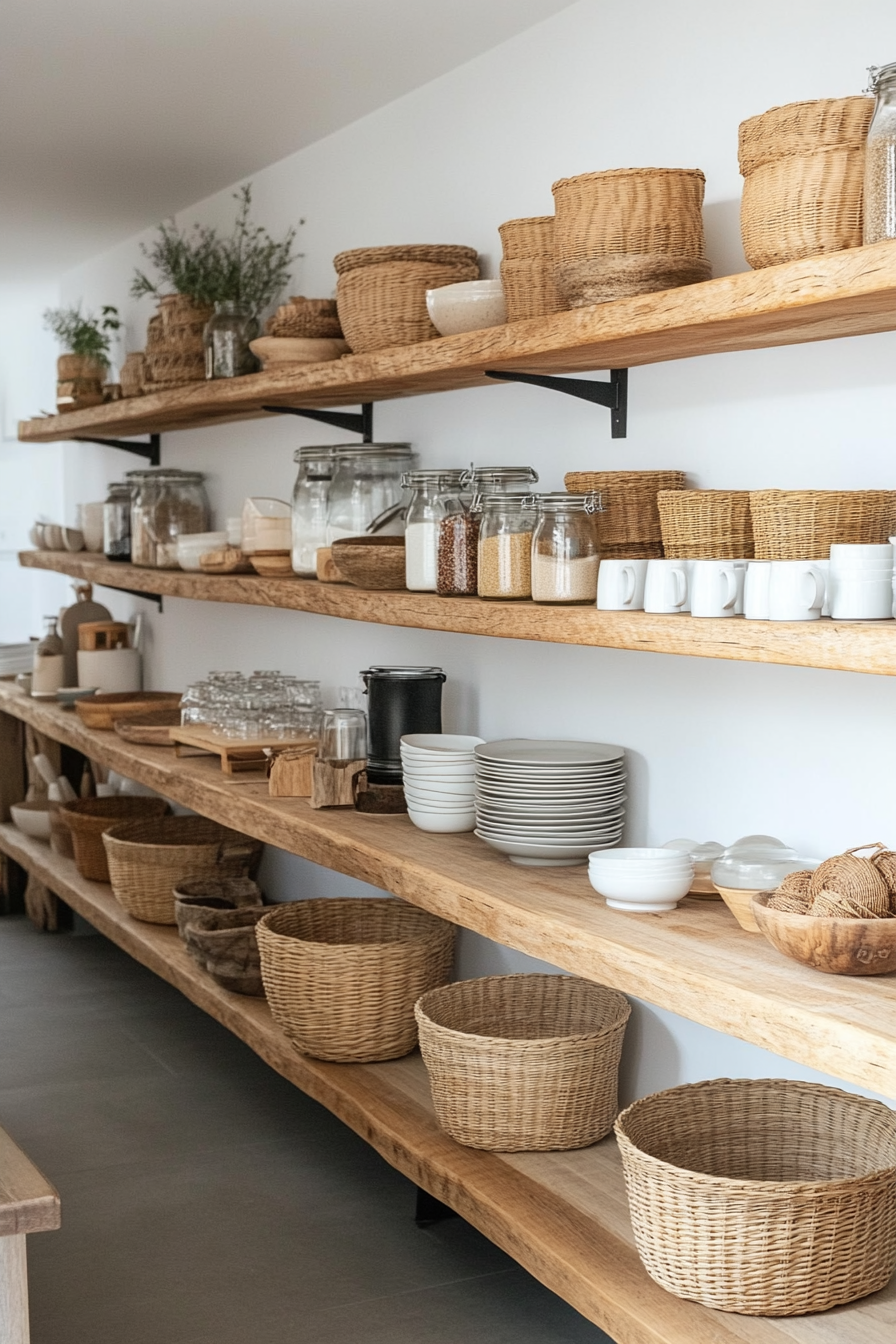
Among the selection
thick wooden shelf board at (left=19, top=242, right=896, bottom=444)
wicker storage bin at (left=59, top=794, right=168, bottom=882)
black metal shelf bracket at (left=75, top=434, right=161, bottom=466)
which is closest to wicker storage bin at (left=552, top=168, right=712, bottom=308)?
thick wooden shelf board at (left=19, top=242, right=896, bottom=444)

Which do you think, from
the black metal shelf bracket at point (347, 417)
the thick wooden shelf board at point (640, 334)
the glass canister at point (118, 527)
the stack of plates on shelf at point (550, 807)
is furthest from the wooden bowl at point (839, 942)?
the glass canister at point (118, 527)

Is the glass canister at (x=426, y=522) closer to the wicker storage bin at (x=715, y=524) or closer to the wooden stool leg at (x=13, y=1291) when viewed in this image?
the wicker storage bin at (x=715, y=524)

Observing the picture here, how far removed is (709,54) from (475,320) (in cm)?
58

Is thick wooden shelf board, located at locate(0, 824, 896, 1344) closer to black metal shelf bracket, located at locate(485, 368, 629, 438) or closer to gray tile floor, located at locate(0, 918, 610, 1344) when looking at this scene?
gray tile floor, located at locate(0, 918, 610, 1344)

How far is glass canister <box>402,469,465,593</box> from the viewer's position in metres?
2.65

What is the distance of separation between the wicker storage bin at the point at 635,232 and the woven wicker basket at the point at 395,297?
2.04ft

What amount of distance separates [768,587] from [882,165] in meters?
0.52

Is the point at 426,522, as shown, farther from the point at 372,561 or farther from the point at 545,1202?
the point at 545,1202

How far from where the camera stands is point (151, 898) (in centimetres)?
381

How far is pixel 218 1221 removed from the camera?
9.09 feet

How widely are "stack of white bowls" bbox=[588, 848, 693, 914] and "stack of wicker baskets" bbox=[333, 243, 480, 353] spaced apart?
1.15 metres

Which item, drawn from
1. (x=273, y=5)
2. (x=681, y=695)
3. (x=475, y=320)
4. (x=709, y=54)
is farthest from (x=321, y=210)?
(x=681, y=695)

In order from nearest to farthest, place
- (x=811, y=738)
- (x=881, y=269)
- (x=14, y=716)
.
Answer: (x=881, y=269) < (x=811, y=738) < (x=14, y=716)

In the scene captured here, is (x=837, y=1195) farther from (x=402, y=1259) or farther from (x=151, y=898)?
(x=151, y=898)
